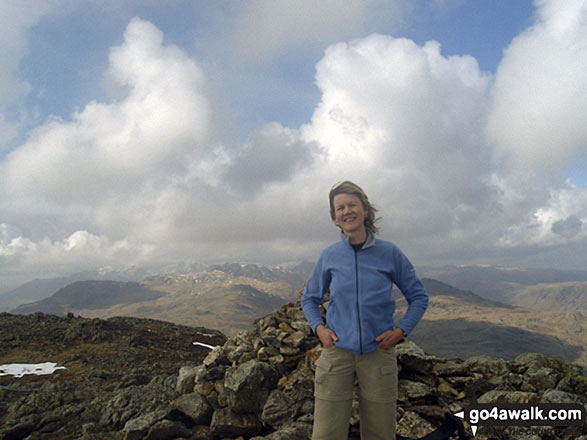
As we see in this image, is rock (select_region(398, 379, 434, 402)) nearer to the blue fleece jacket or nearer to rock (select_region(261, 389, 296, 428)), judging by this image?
rock (select_region(261, 389, 296, 428))

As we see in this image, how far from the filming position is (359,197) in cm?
598

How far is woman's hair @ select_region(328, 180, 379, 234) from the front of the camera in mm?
5992

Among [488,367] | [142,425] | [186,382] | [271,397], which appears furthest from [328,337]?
[488,367]

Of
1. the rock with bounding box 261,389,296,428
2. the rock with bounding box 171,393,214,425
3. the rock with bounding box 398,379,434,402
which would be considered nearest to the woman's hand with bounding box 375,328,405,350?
the rock with bounding box 261,389,296,428

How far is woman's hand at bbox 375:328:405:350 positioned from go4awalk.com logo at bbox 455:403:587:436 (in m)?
2.32

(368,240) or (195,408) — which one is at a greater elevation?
(368,240)

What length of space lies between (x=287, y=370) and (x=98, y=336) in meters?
33.9

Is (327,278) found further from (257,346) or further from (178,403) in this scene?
(178,403)

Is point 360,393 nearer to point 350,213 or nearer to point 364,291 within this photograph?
point 364,291

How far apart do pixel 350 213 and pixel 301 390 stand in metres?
6.68

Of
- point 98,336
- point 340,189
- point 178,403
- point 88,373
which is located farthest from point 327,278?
point 98,336

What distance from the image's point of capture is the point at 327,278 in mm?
6082

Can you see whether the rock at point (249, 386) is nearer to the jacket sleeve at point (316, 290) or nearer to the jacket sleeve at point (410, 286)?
the jacket sleeve at point (316, 290)

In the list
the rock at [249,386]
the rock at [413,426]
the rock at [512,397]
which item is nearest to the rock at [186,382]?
the rock at [249,386]
